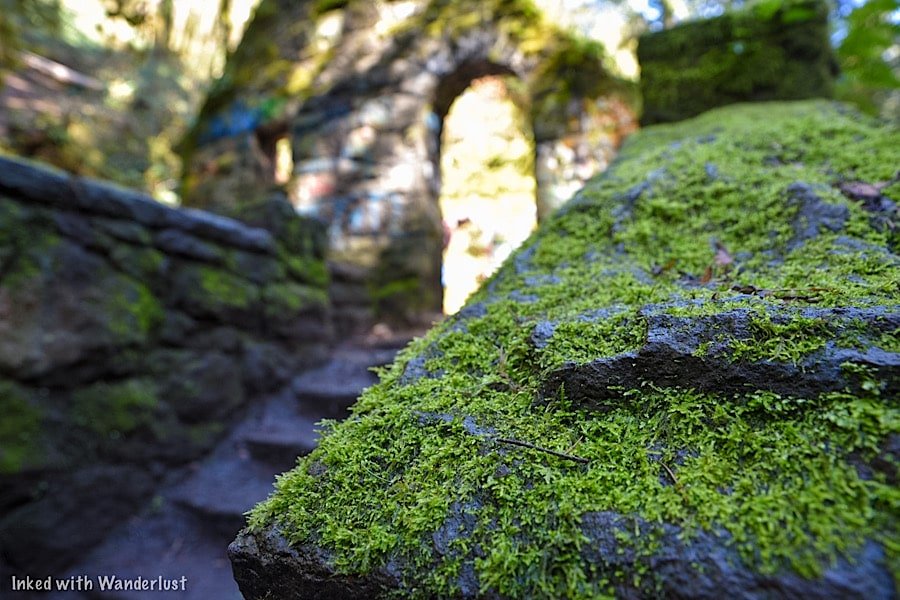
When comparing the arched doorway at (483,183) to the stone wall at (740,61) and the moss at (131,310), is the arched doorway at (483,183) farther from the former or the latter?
the moss at (131,310)

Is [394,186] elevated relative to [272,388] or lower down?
elevated

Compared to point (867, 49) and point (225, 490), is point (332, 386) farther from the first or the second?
point (867, 49)

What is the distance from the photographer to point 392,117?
525cm

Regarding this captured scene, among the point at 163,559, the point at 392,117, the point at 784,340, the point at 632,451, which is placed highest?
the point at 392,117

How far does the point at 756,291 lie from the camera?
0.95 metres

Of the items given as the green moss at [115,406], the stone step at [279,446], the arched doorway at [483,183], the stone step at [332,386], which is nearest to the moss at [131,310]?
the green moss at [115,406]

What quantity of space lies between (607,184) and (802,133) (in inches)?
32.8

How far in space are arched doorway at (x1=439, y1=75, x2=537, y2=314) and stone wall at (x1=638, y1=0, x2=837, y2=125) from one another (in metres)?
5.77

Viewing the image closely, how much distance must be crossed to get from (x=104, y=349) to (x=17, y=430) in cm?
47

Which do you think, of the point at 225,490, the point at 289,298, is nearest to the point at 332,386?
the point at 289,298

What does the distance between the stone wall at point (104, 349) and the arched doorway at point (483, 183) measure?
5.86 metres

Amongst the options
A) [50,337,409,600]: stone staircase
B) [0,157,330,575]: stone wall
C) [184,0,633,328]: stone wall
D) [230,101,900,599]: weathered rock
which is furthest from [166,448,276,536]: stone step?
[184,0,633,328]: stone wall

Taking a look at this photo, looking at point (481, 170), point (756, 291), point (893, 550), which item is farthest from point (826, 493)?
point (481, 170)

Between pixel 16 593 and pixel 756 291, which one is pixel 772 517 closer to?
pixel 756 291
